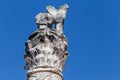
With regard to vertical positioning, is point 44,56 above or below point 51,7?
below

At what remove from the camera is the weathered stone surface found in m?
11.4

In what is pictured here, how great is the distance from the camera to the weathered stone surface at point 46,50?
1137 centimetres

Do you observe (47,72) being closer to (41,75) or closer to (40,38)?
(41,75)

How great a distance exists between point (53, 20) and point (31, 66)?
129 cm

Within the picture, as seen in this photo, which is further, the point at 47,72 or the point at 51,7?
the point at 51,7

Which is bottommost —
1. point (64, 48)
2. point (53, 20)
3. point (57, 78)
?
point (57, 78)

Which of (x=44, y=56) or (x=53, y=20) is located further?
(x=53, y=20)

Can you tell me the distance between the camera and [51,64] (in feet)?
37.5

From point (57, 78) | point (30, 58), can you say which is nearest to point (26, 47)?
point (30, 58)

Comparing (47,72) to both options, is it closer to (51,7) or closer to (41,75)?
(41,75)

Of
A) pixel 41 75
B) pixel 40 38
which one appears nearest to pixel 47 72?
pixel 41 75

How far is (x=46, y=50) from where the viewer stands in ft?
37.8

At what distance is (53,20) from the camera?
12219mm

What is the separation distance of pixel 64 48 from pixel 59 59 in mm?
318
